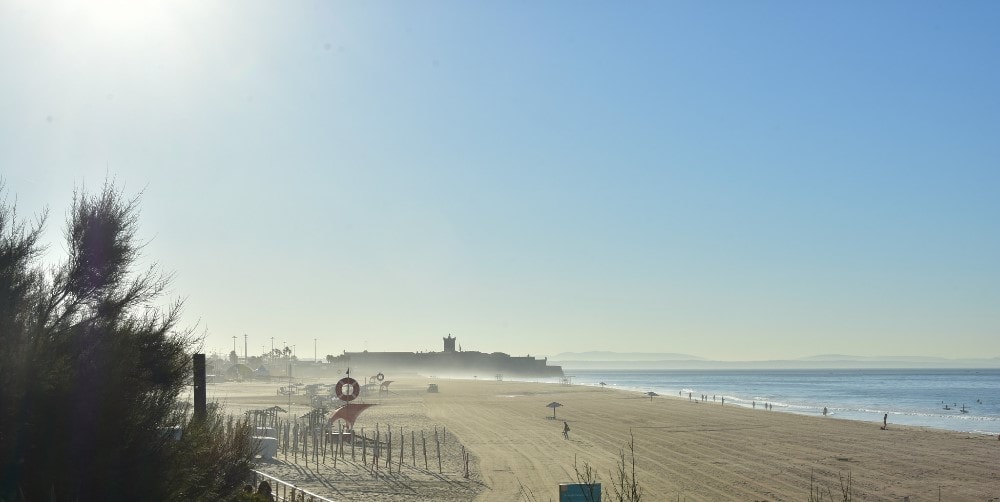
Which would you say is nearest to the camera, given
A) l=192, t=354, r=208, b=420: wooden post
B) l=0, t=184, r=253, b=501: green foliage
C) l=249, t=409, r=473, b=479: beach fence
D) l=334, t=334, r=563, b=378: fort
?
l=0, t=184, r=253, b=501: green foliage

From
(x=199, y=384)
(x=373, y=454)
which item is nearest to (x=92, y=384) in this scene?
(x=199, y=384)

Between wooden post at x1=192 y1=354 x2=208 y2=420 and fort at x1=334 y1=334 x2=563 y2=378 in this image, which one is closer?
wooden post at x1=192 y1=354 x2=208 y2=420

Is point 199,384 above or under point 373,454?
above

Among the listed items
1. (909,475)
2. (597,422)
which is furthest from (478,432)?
(909,475)

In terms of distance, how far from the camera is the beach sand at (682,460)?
22.5 m

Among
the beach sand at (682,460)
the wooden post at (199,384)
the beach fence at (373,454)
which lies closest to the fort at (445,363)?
the beach sand at (682,460)

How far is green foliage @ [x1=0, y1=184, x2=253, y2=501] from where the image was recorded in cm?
686

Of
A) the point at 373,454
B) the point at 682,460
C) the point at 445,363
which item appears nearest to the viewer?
the point at 373,454

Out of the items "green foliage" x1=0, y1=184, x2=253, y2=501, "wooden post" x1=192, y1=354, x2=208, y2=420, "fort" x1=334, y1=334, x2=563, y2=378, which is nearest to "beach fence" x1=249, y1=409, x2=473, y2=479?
"wooden post" x1=192, y1=354, x2=208, y2=420

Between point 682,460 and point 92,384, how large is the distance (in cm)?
2569

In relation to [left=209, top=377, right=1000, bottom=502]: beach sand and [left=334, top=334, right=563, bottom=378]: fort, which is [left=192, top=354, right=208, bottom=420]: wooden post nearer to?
[left=209, top=377, right=1000, bottom=502]: beach sand

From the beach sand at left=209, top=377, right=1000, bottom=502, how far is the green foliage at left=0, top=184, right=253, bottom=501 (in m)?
5.14

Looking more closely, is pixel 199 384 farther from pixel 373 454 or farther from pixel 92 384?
pixel 373 454

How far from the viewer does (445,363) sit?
190 meters
